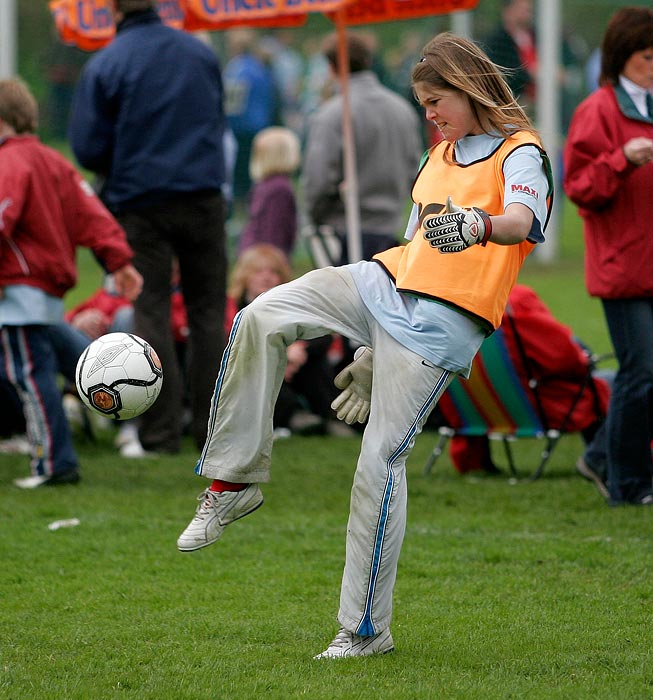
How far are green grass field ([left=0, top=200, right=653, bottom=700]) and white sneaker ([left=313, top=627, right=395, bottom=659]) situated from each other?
0.17 feet

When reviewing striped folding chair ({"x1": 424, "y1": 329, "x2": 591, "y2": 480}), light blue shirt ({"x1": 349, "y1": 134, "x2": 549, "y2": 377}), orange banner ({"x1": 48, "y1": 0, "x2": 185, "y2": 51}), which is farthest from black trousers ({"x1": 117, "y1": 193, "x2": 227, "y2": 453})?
light blue shirt ({"x1": 349, "y1": 134, "x2": 549, "y2": 377})

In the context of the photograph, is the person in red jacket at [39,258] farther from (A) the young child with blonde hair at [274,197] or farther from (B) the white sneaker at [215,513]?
(A) the young child with blonde hair at [274,197]

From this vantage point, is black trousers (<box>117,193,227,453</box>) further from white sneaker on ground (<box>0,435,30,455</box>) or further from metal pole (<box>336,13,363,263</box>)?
metal pole (<box>336,13,363,263</box>)

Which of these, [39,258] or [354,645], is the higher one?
[39,258]

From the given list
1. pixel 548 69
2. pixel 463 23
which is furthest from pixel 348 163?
pixel 463 23

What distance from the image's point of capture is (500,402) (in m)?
7.58

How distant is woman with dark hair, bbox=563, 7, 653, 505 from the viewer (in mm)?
6387

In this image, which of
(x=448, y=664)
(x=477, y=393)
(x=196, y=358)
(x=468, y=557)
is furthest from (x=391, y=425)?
(x=196, y=358)

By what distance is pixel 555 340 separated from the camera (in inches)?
294

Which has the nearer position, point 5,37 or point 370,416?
point 370,416

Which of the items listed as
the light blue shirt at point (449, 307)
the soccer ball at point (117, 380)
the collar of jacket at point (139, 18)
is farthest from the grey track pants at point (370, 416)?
the collar of jacket at point (139, 18)

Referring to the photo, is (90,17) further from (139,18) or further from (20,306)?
(20,306)

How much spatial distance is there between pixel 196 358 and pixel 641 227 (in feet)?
9.69

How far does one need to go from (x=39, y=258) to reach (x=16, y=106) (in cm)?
82
